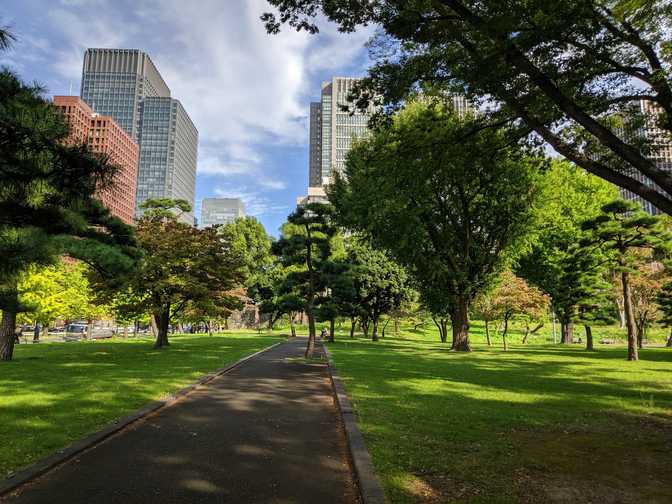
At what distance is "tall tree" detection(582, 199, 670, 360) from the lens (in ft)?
70.4

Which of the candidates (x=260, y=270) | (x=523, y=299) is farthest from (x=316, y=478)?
(x=260, y=270)

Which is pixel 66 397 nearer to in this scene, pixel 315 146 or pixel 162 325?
pixel 162 325

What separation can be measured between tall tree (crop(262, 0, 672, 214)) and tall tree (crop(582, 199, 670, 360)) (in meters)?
12.4

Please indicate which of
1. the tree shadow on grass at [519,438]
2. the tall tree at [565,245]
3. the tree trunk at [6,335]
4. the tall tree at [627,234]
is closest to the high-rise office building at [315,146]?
the tall tree at [565,245]

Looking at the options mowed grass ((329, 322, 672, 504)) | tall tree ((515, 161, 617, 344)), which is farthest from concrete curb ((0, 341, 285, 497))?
tall tree ((515, 161, 617, 344))

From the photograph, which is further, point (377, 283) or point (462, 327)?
point (377, 283)

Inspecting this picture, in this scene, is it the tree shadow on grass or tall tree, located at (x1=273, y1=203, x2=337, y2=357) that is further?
tall tree, located at (x1=273, y1=203, x2=337, y2=357)

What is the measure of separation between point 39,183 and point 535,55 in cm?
990

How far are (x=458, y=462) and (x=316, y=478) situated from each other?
170cm

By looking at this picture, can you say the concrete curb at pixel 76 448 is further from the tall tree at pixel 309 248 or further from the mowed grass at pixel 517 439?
the tall tree at pixel 309 248

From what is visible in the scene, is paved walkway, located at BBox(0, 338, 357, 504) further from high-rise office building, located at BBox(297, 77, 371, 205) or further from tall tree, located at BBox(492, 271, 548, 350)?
high-rise office building, located at BBox(297, 77, 371, 205)

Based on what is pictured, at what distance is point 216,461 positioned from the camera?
5477mm

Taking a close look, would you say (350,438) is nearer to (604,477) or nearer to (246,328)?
(604,477)

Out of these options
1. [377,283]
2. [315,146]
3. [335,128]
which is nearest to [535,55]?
[377,283]
